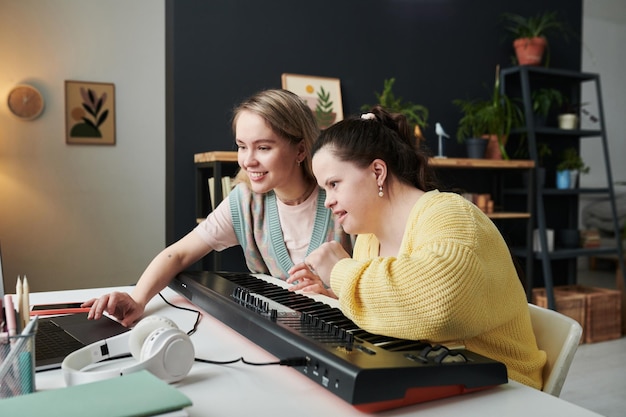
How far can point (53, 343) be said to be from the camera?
103cm

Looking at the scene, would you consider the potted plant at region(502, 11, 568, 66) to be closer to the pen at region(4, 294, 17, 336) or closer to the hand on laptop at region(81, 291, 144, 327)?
the hand on laptop at region(81, 291, 144, 327)

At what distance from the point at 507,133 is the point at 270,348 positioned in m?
3.47

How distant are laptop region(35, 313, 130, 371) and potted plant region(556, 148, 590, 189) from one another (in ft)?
12.1

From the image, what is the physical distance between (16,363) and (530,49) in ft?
13.2

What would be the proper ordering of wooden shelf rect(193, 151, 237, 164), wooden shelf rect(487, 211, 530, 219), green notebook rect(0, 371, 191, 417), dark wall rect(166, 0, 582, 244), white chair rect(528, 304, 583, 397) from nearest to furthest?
green notebook rect(0, 371, 191, 417)
white chair rect(528, 304, 583, 397)
wooden shelf rect(193, 151, 237, 164)
dark wall rect(166, 0, 582, 244)
wooden shelf rect(487, 211, 530, 219)

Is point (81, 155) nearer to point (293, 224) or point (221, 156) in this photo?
point (221, 156)

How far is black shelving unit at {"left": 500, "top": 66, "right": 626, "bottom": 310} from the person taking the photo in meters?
3.97

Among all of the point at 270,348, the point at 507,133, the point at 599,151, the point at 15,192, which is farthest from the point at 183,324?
the point at 599,151

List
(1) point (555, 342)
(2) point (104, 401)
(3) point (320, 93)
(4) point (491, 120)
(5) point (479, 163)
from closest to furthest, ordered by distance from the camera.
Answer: (2) point (104, 401), (1) point (555, 342), (3) point (320, 93), (5) point (479, 163), (4) point (491, 120)

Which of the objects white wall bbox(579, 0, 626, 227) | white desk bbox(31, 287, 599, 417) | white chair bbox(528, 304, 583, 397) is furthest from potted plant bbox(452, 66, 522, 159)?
white desk bbox(31, 287, 599, 417)

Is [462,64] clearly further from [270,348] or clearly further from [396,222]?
[270,348]

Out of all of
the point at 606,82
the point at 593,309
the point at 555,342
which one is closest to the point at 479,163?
the point at 593,309

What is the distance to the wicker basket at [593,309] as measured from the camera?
12.8 feet

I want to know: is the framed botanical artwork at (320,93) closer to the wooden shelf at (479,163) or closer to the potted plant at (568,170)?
the wooden shelf at (479,163)
